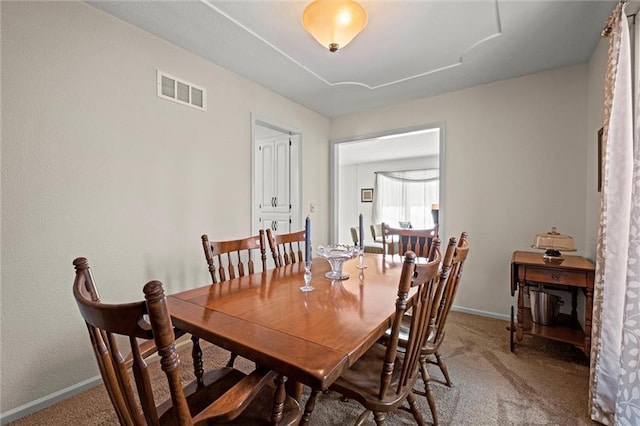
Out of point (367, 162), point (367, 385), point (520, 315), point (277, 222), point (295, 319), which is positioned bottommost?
point (520, 315)

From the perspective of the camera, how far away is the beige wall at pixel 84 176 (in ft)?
5.33

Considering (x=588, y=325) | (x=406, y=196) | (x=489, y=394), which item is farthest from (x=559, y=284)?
(x=406, y=196)

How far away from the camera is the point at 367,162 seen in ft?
26.5

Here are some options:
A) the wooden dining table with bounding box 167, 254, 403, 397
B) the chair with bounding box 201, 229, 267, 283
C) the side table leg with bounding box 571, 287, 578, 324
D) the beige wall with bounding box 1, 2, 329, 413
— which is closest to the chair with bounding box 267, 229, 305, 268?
the chair with bounding box 201, 229, 267, 283

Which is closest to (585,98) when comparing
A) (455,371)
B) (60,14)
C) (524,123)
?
(524,123)

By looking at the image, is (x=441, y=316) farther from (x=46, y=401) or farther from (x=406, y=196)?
(x=406, y=196)

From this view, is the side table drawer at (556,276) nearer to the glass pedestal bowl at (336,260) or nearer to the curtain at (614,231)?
the curtain at (614,231)

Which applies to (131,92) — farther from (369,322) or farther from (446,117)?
(446,117)

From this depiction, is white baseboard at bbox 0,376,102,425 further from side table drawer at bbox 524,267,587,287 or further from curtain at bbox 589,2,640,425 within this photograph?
side table drawer at bbox 524,267,587,287

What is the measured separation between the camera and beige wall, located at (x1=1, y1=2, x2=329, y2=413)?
63.9 inches

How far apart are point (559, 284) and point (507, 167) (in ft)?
4.19

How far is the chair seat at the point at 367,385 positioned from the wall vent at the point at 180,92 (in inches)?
92.4

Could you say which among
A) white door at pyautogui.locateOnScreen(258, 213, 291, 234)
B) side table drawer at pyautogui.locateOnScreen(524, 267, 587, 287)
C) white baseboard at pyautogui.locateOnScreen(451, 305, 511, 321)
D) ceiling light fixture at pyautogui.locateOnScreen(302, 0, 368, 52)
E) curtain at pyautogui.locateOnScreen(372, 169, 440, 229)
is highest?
ceiling light fixture at pyautogui.locateOnScreen(302, 0, 368, 52)

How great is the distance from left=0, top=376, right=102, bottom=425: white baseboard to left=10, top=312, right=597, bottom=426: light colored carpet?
34mm
